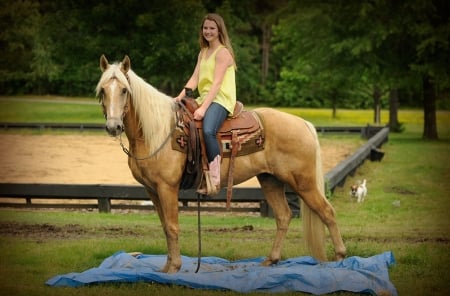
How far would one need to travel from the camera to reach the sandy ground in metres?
18.4

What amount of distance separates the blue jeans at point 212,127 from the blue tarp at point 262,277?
47.2 inches

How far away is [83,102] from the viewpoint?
168ft

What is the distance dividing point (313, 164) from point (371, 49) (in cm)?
2074

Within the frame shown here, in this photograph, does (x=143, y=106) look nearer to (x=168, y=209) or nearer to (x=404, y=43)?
(x=168, y=209)

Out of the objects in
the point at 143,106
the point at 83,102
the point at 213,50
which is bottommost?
the point at 83,102

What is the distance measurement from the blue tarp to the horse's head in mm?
1517

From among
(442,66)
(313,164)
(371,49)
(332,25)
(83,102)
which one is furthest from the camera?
(83,102)

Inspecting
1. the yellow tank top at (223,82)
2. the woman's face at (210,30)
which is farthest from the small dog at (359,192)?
the woman's face at (210,30)

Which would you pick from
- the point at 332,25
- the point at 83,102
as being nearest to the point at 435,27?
the point at 332,25

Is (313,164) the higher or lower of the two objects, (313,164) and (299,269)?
the higher

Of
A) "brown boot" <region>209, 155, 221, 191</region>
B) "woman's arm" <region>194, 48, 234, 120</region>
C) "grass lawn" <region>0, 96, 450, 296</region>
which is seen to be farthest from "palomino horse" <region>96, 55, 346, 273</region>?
"grass lawn" <region>0, 96, 450, 296</region>

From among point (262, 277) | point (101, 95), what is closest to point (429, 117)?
point (262, 277)

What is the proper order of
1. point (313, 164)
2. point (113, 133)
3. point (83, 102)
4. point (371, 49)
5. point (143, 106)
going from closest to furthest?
point (113, 133)
point (143, 106)
point (313, 164)
point (371, 49)
point (83, 102)

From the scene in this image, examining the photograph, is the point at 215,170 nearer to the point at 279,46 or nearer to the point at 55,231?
the point at 55,231
